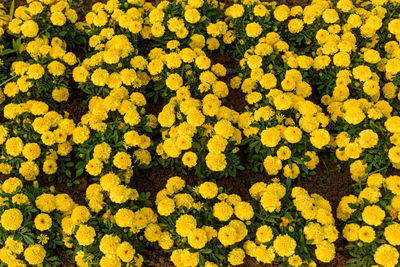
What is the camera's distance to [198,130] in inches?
161

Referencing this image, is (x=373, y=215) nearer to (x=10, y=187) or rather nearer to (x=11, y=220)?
(x=11, y=220)

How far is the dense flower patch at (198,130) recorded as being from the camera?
3520 mm

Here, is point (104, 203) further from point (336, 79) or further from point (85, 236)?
point (336, 79)

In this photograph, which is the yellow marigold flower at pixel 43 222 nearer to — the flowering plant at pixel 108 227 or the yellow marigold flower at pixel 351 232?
the flowering plant at pixel 108 227

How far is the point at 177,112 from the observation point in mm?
4160

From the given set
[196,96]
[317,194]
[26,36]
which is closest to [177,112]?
[196,96]

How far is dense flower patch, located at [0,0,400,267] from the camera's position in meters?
3.52

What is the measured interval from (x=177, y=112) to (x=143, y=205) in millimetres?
1047

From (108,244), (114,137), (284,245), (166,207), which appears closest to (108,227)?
(108,244)

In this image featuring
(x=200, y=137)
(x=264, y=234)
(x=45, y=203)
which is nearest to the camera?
(x=264, y=234)

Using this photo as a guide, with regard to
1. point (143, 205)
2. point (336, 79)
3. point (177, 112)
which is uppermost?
point (336, 79)

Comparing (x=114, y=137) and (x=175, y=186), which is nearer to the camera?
(x=175, y=186)

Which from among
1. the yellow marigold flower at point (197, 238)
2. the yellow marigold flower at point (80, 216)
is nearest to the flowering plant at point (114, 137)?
the yellow marigold flower at point (80, 216)

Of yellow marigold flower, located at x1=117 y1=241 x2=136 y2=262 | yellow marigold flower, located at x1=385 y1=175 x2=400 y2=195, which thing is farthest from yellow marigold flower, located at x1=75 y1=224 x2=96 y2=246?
yellow marigold flower, located at x1=385 y1=175 x2=400 y2=195
